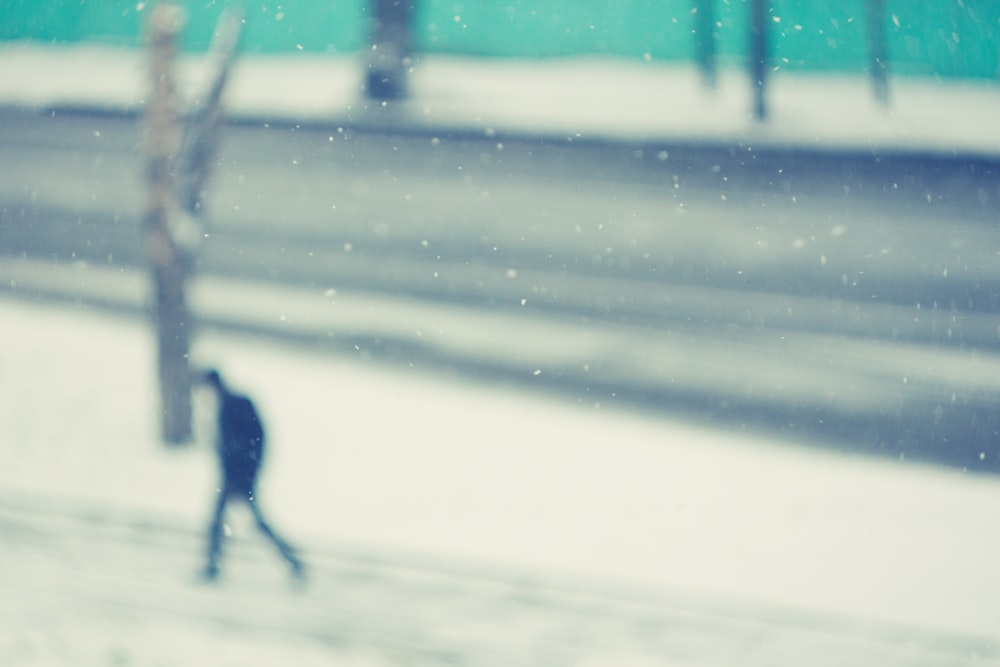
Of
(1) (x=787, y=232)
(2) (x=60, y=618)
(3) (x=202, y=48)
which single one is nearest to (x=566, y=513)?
(2) (x=60, y=618)

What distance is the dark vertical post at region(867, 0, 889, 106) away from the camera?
4.88 metres

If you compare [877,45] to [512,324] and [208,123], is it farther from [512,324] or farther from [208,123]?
[208,123]

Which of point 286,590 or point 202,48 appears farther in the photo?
point 202,48

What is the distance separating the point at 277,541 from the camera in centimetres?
301

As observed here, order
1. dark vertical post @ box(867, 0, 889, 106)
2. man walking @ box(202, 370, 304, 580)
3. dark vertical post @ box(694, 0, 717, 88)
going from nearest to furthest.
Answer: man walking @ box(202, 370, 304, 580) → dark vertical post @ box(867, 0, 889, 106) → dark vertical post @ box(694, 0, 717, 88)

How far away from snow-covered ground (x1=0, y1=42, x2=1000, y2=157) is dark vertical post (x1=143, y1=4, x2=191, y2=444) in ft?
2.79

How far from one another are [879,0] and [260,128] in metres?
4.06

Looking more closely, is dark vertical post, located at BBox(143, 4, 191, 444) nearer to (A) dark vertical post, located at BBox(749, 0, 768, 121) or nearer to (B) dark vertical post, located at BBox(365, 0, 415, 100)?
(B) dark vertical post, located at BBox(365, 0, 415, 100)

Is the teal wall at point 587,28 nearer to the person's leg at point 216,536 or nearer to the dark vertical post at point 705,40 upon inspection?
the dark vertical post at point 705,40

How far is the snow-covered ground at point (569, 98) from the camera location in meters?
4.89

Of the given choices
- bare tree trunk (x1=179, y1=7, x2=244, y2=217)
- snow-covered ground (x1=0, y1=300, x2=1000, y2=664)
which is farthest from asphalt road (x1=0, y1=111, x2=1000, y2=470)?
bare tree trunk (x1=179, y1=7, x2=244, y2=217)

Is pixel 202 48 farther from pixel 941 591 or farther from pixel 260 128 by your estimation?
pixel 941 591

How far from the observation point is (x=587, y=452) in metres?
3.77

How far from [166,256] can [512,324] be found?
2.04 meters
